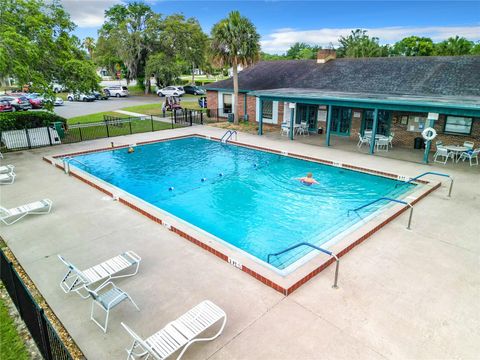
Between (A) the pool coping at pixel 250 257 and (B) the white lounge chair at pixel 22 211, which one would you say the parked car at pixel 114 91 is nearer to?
(A) the pool coping at pixel 250 257

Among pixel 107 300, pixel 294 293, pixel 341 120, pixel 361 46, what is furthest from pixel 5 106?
pixel 361 46

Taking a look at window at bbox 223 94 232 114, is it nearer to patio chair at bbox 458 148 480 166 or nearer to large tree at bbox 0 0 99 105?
large tree at bbox 0 0 99 105

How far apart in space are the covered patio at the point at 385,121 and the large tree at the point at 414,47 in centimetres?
3968

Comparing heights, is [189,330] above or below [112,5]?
below

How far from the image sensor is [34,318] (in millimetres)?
4375

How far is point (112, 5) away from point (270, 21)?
24176 mm

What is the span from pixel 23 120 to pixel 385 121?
1904 cm

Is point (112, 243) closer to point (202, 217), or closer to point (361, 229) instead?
point (202, 217)

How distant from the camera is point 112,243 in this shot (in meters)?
7.37

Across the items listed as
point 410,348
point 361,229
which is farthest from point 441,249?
Answer: point 410,348

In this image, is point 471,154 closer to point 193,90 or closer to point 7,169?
point 7,169

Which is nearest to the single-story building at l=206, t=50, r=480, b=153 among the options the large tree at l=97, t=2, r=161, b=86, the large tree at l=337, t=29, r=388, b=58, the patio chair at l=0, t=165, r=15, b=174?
the patio chair at l=0, t=165, r=15, b=174

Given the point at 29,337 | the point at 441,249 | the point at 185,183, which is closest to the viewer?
the point at 29,337

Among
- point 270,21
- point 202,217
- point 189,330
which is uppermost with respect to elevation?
point 270,21
